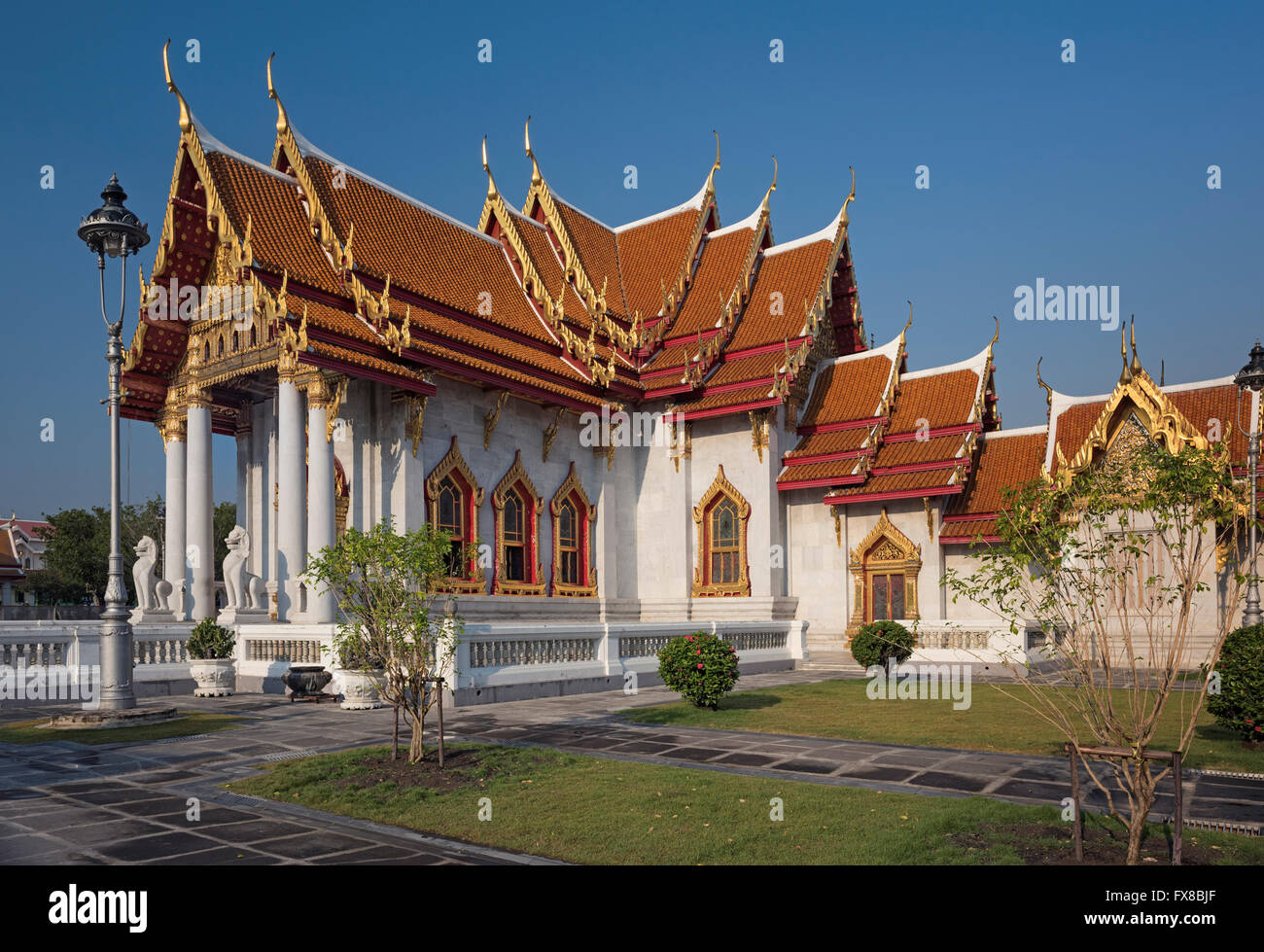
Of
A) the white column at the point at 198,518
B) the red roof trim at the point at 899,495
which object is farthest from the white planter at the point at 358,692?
the red roof trim at the point at 899,495

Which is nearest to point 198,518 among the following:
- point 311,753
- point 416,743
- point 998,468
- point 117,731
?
point 117,731

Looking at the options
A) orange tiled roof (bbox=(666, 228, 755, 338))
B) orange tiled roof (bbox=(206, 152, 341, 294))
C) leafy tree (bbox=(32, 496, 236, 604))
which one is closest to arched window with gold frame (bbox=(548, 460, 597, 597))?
orange tiled roof (bbox=(666, 228, 755, 338))

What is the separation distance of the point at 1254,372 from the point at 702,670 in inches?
494

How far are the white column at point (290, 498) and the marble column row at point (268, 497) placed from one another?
18 mm

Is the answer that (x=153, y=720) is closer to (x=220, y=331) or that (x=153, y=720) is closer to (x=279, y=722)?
(x=279, y=722)

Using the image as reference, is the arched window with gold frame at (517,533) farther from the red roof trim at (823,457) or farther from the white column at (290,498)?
the red roof trim at (823,457)

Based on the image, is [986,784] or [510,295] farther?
[510,295]

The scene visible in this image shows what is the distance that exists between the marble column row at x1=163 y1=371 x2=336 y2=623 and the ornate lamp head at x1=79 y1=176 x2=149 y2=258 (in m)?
5.57

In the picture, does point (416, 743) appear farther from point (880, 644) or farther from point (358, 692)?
point (880, 644)

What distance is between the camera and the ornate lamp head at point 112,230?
43.2 feet

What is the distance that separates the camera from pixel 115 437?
43.3 ft

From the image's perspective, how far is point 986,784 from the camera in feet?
Result: 27.3
